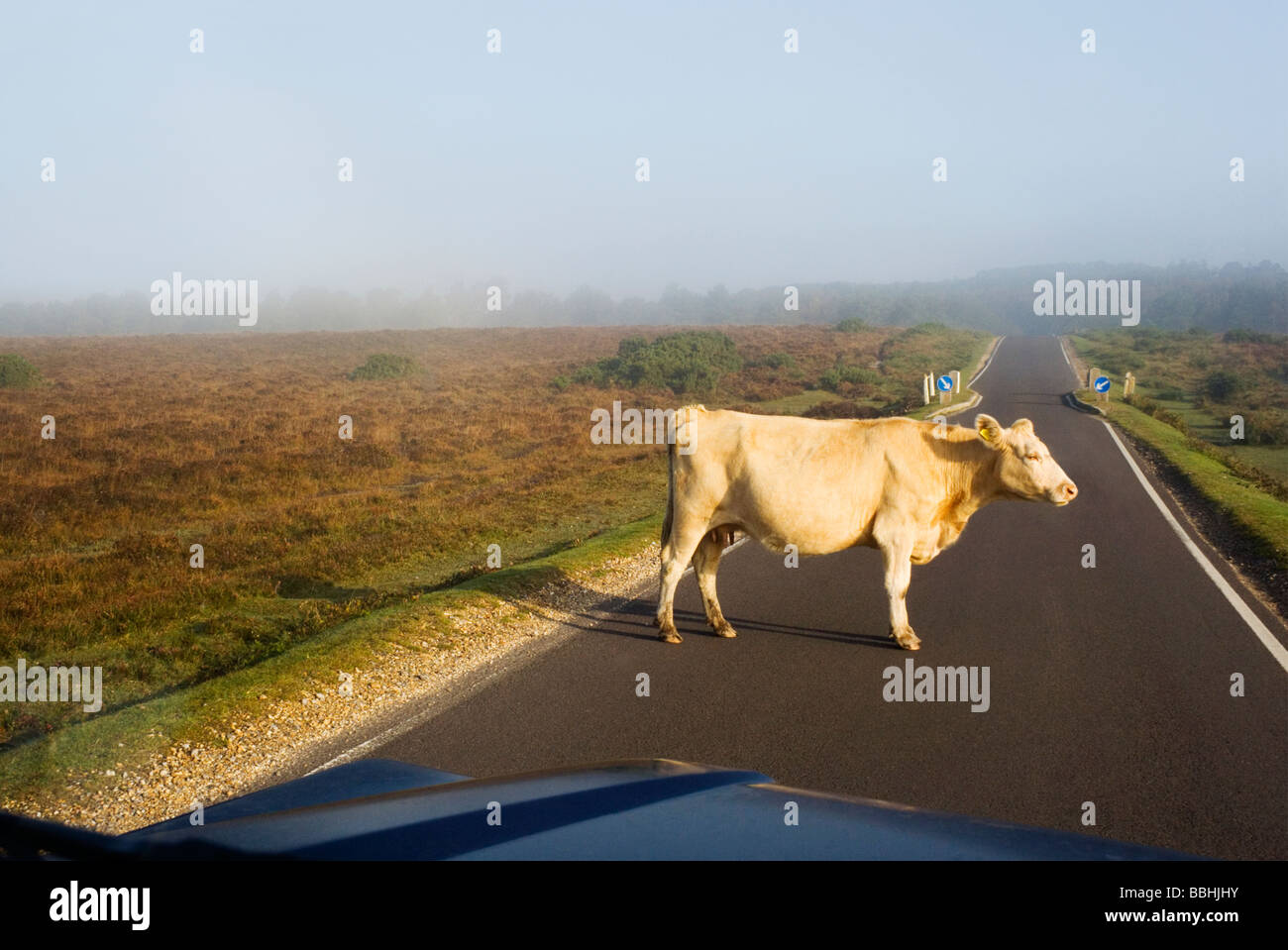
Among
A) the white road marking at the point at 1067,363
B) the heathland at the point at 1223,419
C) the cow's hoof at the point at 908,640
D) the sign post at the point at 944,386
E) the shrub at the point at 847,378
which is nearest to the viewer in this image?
the cow's hoof at the point at 908,640

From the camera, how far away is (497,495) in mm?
19766

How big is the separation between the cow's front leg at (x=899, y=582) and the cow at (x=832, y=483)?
13 millimetres

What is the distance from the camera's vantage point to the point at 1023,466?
9.02 metres

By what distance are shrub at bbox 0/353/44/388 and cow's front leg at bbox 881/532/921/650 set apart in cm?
3871

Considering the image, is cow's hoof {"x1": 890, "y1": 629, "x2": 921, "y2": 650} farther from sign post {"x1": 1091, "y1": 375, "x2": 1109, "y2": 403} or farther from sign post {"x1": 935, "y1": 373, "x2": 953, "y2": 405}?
sign post {"x1": 1091, "y1": 375, "x2": 1109, "y2": 403}

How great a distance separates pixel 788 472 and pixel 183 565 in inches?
351

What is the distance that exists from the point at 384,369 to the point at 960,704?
43.1 m

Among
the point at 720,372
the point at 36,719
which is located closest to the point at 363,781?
the point at 36,719

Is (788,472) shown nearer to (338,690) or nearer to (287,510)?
(338,690)

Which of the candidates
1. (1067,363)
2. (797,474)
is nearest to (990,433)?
(797,474)

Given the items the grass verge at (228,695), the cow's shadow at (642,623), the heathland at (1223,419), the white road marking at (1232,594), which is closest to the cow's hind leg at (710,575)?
the cow's shadow at (642,623)

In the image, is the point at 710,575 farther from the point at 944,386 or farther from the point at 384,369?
the point at 384,369

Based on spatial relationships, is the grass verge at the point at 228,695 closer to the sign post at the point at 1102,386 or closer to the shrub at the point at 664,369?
the sign post at the point at 1102,386

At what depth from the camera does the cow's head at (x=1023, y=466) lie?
900cm
